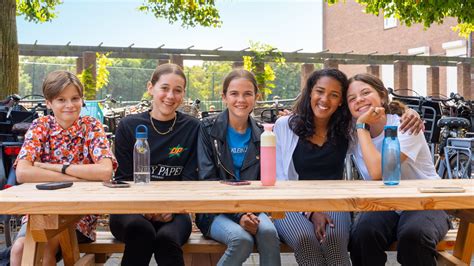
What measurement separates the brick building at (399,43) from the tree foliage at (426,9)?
1114 cm

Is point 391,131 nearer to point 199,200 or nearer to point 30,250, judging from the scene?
point 199,200

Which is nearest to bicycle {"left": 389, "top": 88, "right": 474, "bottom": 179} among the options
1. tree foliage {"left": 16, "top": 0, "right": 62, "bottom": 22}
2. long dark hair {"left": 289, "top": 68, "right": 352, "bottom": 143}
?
long dark hair {"left": 289, "top": 68, "right": 352, "bottom": 143}

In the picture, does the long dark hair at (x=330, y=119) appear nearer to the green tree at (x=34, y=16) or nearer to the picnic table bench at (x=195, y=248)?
the picnic table bench at (x=195, y=248)

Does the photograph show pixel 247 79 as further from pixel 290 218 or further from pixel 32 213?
pixel 32 213

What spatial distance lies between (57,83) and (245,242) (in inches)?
56.4

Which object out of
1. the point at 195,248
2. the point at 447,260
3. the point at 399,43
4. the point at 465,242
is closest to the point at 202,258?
the point at 195,248

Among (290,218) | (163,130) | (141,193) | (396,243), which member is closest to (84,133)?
(163,130)

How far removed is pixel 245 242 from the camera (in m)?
3.02

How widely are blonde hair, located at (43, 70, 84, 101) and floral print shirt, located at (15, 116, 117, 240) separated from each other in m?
0.17

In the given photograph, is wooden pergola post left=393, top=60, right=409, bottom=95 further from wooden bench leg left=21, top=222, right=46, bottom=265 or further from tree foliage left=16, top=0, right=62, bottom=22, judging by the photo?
wooden bench leg left=21, top=222, right=46, bottom=265

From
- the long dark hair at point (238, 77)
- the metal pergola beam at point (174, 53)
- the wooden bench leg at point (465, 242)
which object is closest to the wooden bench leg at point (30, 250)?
the long dark hair at point (238, 77)

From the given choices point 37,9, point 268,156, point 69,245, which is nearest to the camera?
point 268,156

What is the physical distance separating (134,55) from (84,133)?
45.9ft

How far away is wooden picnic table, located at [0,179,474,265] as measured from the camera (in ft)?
7.97
